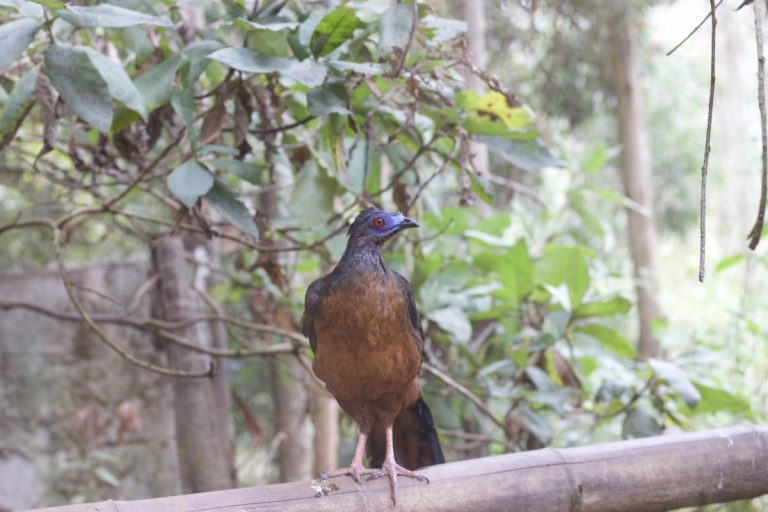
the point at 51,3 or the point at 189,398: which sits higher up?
the point at 51,3

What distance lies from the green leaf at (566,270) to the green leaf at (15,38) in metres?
2.03

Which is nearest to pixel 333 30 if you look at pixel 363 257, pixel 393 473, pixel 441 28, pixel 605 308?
pixel 441 28

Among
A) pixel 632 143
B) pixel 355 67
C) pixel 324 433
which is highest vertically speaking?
pixel 632 143

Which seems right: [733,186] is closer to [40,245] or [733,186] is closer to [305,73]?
[40,245]

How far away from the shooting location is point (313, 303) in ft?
8.25

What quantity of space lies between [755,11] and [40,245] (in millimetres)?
5208

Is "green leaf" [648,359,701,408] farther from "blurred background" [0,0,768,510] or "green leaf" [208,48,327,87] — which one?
"green leaf" [208,48,327,87]

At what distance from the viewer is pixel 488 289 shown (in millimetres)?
3479

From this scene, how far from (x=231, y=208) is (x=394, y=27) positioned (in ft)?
2.31

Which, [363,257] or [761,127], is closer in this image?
[761,127]

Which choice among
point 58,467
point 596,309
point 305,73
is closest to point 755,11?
point 305,73

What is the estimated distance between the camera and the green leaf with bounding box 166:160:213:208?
91.8 inches

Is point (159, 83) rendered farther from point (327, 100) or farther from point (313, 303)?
point (313, 303)

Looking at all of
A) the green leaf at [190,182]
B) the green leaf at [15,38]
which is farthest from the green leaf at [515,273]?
the green leaf at [15,38]
